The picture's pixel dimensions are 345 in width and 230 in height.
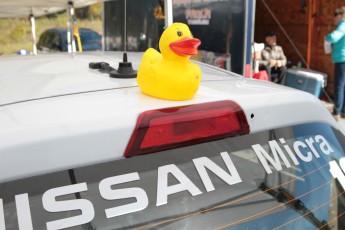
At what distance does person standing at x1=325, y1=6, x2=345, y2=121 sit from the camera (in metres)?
6.61

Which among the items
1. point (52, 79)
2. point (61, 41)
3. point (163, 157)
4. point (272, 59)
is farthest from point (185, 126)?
point (61, 41)

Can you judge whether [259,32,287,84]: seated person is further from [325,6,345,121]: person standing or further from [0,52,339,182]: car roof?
[0,52,339,182]: car roof

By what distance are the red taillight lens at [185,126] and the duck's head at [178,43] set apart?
0.50 ft

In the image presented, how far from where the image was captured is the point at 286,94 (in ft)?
4.60

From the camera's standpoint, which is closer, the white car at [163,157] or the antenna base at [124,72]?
the white car at [163,157]

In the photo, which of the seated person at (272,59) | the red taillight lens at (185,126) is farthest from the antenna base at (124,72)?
the seated person at (272,59)

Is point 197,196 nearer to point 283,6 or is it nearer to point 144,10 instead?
point 144,10

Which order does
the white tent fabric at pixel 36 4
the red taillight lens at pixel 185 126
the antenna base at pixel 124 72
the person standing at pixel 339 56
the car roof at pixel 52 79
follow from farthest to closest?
the person standing at pixel 339 56
the white tent fabric at pixel 36 4
the antenna base at pixel 124 72
the car roof at pixel 52 79
the red taillight lens at pixel 185 126

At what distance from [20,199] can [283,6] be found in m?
8.87

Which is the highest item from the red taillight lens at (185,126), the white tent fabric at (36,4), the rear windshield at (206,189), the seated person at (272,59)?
the white tent fabric at (36,4)

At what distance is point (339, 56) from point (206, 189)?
20.1 feet

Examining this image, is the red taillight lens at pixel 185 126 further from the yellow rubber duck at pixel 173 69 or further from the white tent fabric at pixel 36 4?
the white tent fabric at pixel 36 4

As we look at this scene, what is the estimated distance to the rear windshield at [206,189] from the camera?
39.6 inches

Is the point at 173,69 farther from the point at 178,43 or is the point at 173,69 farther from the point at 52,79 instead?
the point at 52,79
